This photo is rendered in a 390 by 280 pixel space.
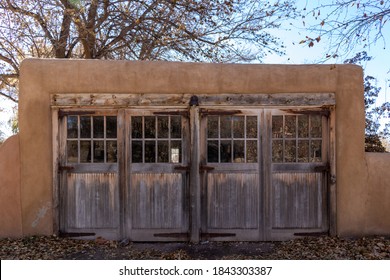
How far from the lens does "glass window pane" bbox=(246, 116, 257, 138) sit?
529 cm

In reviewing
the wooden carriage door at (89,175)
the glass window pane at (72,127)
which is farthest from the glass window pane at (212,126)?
the glass window pane at (72,127)

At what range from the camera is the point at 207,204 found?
5.25 m

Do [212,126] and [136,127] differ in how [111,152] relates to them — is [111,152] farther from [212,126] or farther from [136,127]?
[212,126]

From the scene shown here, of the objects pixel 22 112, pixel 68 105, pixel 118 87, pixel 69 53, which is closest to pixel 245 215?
pixel 118 87

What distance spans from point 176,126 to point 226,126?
2.59 feet

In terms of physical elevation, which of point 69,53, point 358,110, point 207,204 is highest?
point 69,53

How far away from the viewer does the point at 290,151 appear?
209 inches

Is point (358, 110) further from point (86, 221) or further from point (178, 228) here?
point (86, 221)

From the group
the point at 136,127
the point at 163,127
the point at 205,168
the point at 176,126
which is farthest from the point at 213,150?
the point at 136,127

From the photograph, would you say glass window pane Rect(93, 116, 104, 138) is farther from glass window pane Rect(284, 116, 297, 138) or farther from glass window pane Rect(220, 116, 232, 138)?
glass window pane Rect(284, 116, 297, 138)

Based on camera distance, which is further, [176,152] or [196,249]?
[176,152]

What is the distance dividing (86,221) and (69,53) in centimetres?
709

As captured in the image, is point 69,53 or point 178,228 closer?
point 178,228

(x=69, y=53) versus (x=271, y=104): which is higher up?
(x=69, y=53)
